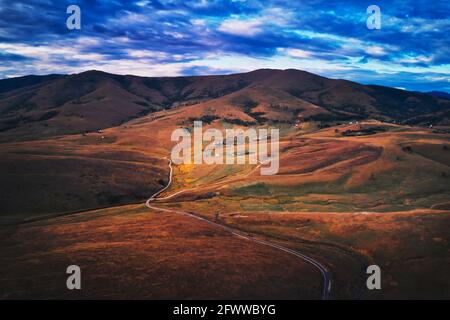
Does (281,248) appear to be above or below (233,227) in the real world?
below

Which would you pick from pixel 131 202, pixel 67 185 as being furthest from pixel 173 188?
pixel 67 185

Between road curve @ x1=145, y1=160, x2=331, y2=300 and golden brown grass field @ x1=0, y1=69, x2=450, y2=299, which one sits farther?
golden brown grass field @ x1=0, y1=69, x2=450, y2=299

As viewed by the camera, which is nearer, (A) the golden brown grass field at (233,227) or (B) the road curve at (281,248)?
(B) the road curve at (281,248)

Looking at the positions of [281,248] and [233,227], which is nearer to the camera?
[281,248]

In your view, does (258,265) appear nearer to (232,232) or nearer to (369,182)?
(232,232)

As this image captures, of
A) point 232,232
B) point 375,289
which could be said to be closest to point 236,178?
point 232,232

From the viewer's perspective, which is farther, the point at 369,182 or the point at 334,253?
the point at 369,182
